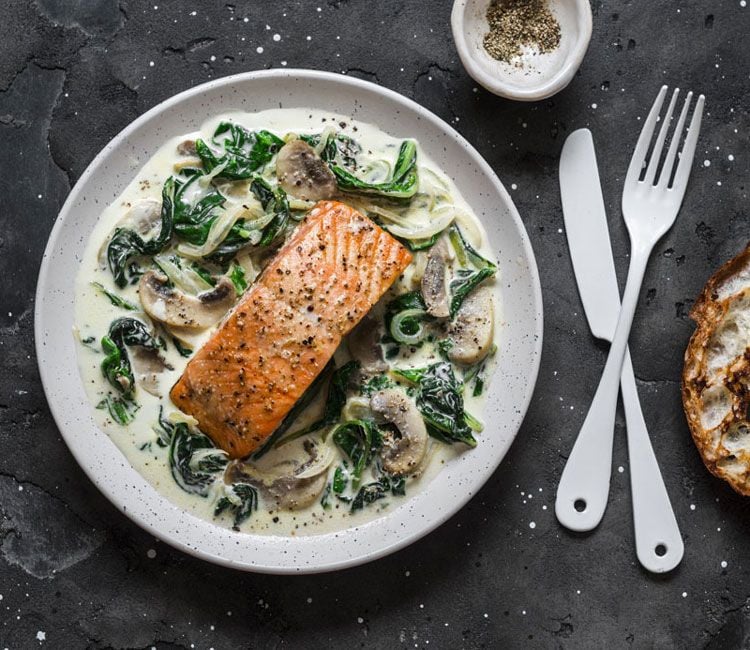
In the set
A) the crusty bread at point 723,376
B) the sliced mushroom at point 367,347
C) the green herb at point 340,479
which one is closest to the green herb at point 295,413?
the sliced mushroom at point 367,347

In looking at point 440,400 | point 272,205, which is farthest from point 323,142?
point 440,400

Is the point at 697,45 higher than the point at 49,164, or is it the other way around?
the point at 697,45

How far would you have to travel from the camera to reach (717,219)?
16.5 feet

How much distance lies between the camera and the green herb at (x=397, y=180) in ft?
14.9

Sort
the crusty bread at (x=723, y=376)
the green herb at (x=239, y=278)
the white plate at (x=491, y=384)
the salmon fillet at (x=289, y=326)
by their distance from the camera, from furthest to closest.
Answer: the crusty bread at (x=723, y=376), the green herb at (x=239, y=278), the white plate at (x=491, y=384), the salmon fillet at (x=289, y=326)

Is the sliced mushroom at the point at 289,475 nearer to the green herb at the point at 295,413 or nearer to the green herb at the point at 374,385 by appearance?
the green herb at the point at 295,413

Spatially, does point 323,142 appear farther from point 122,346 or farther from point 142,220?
point 122,346

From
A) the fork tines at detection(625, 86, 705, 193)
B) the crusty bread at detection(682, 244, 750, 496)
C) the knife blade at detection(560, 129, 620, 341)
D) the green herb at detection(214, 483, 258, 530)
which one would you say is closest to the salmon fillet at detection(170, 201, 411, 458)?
the green herb at detection(214, 483, 258, 530)

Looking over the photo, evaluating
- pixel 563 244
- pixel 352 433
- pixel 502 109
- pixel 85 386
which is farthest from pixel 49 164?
pixel 563 244

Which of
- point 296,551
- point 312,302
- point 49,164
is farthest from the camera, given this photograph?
point 49,164

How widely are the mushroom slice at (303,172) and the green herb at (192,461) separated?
1443 mm

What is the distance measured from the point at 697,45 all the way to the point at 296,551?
3896mm

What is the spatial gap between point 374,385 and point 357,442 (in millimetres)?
334

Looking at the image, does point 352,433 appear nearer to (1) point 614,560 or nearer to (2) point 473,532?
(2) point 473,532
